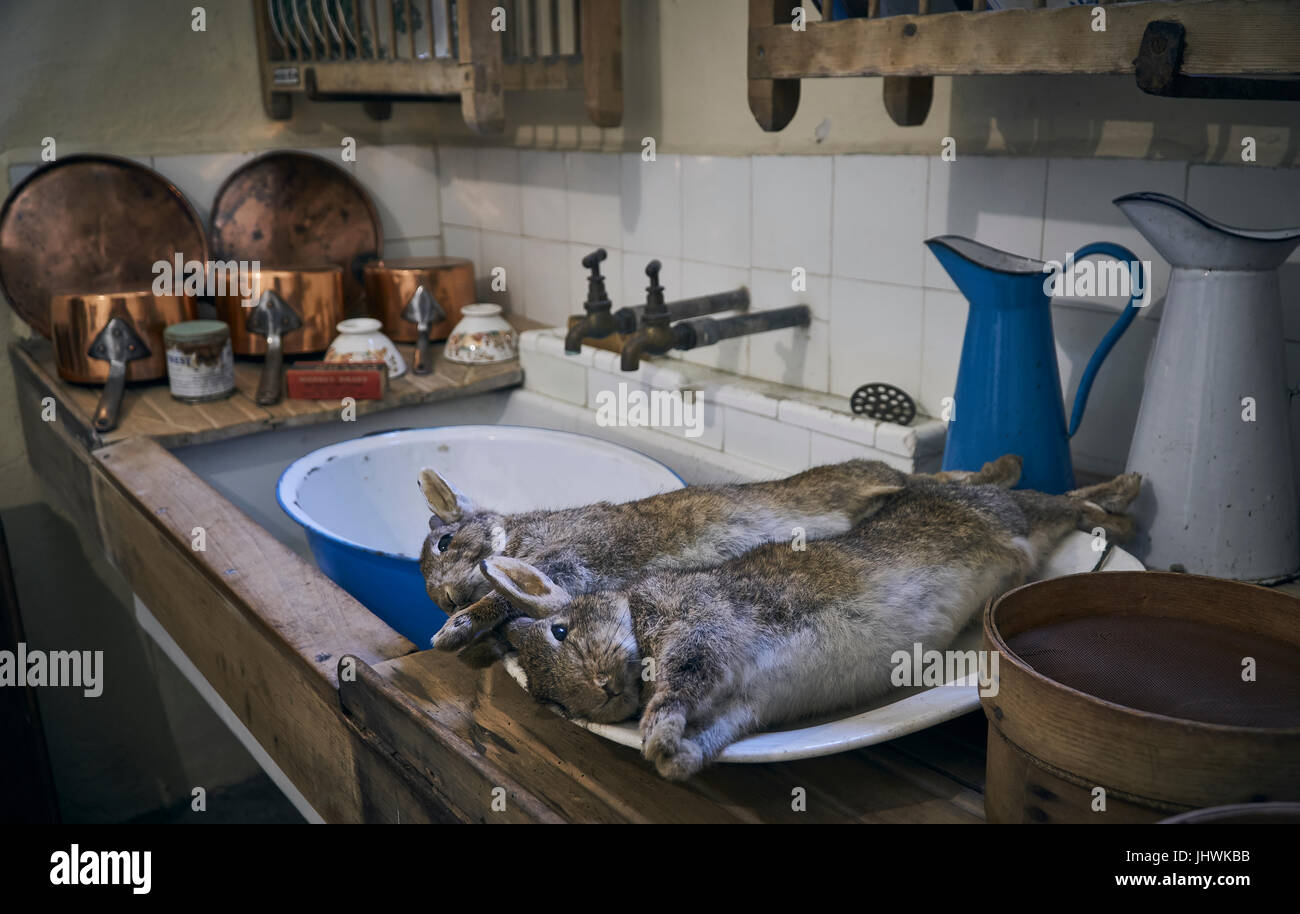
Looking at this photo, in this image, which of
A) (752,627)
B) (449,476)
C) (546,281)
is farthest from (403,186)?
(752,627)

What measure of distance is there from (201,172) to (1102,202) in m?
1.88

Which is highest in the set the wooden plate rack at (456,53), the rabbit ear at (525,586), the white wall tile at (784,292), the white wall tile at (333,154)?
the wooden plate rack at (456,53)

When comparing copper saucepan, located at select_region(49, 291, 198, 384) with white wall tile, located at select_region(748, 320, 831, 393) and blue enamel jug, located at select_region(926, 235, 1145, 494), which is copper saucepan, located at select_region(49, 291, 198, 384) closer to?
white wall tile, located at select_region(748, 320, 831, 393)

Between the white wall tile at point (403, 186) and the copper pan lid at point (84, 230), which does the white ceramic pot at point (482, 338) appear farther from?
the copper pan lid at point (84, 230)

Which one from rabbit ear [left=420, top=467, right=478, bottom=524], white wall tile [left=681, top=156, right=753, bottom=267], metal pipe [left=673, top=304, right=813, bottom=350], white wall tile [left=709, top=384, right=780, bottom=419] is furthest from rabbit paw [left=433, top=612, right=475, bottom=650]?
white wall tile [left=681, top=156, right=753, bottom=267]

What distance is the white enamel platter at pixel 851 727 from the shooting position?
0.64 m

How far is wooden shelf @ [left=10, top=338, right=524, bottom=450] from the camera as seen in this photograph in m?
1.72

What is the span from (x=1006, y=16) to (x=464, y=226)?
174 cm

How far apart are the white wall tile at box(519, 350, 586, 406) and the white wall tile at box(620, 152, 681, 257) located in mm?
273

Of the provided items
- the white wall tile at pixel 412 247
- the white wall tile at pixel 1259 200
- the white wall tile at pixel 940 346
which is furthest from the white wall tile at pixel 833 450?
the white wall tile at pixel 412 247

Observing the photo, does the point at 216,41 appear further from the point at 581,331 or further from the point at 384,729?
the point at 384,729

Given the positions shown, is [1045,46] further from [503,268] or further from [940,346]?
[503,268]

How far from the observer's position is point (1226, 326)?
37.2 inches

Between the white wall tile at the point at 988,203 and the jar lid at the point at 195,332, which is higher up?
the white wall tile at the point at 988,203
